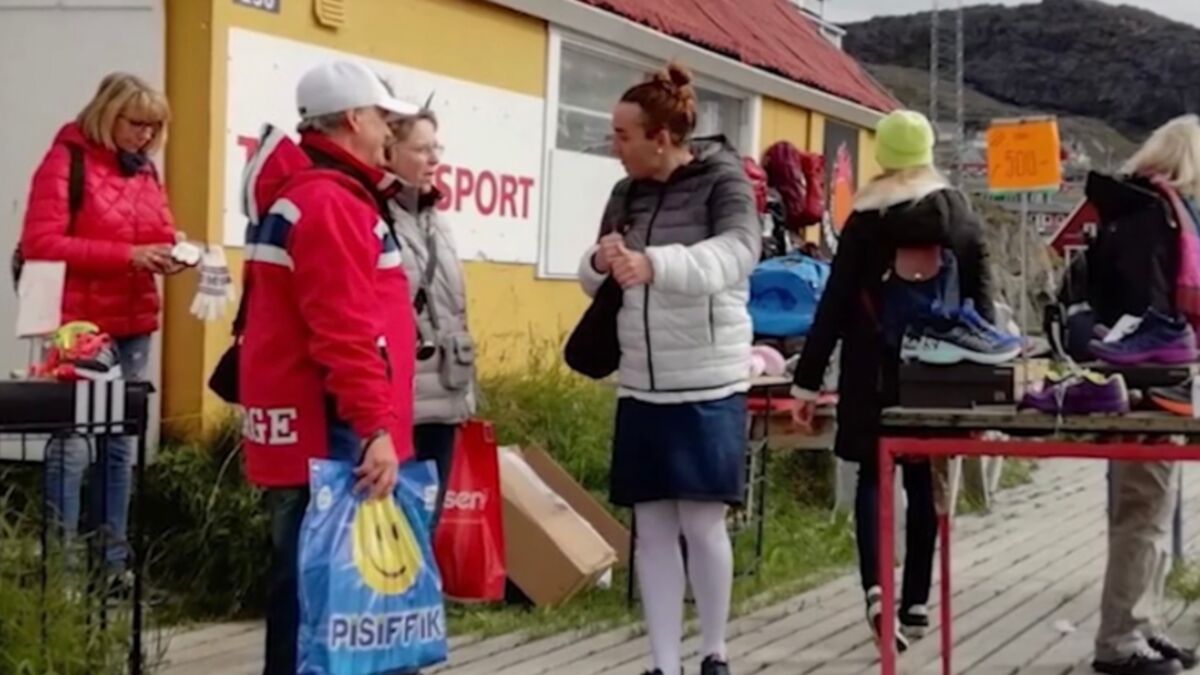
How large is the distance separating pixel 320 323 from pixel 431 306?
107 centimetres

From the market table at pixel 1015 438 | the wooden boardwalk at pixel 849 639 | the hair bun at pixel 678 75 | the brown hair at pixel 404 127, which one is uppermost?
the hair bun at pixel 678 75

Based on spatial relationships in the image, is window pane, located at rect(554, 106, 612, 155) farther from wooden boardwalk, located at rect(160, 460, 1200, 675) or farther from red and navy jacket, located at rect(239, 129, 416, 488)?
red and navy jacket, located at rect(239, 129, 416, 488)

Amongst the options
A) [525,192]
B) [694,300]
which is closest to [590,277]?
[694,300]

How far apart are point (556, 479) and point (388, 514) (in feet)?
10.0

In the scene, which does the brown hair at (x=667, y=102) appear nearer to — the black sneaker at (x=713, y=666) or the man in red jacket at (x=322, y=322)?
the man in red jacket at (x=322, y=322)

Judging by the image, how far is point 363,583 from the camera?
4633 mm

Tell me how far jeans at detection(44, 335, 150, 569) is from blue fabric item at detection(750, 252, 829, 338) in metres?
3.29

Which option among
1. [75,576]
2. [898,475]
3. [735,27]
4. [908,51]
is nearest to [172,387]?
[75,576]

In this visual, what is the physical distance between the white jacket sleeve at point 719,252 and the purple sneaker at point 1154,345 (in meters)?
1.01

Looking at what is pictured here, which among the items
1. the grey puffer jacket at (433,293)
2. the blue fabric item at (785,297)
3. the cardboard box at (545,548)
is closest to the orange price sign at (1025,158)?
the blue fabric item at (785,297)

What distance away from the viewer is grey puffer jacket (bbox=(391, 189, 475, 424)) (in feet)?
18.4

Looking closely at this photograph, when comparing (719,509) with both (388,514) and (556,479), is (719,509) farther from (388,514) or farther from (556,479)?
(556,479)

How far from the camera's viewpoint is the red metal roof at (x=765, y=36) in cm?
1188

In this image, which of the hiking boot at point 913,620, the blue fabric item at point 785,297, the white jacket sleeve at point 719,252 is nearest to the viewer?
the white jacket sleeve at point 719,252
